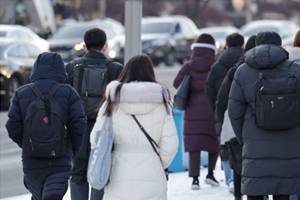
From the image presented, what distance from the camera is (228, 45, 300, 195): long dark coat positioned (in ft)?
22.6

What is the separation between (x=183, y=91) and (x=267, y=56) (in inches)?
141

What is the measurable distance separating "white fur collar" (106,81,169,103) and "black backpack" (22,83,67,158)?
556mm

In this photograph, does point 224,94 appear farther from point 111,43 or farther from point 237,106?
point 111,43

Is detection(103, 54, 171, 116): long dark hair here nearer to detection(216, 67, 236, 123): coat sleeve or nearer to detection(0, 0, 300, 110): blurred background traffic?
detection(216, 67, 236, 123): coat sleeve

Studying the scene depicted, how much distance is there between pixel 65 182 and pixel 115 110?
0.77 meters

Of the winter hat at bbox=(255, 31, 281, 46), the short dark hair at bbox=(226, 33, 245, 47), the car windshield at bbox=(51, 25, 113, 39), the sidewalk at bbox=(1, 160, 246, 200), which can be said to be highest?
the winter hat at bbox=(255, 31, 281, 46)

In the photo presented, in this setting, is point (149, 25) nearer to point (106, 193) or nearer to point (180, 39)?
point (180, 39)

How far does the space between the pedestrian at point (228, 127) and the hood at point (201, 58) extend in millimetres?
1684

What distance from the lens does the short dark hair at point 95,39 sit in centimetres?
816

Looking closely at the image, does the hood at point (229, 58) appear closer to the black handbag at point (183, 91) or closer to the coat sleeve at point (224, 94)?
the black handbag at point (183, 91)

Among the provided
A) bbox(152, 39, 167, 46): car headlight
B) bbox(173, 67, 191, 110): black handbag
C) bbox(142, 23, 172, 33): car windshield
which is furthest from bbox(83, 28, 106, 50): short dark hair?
bbox(142, 23, 172, 33): car windshield

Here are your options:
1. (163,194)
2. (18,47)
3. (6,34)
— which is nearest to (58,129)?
(163,194)

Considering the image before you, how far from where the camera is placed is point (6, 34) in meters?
23.8

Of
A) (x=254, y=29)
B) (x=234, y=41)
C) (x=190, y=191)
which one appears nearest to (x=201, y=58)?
(x=234, y=41)
